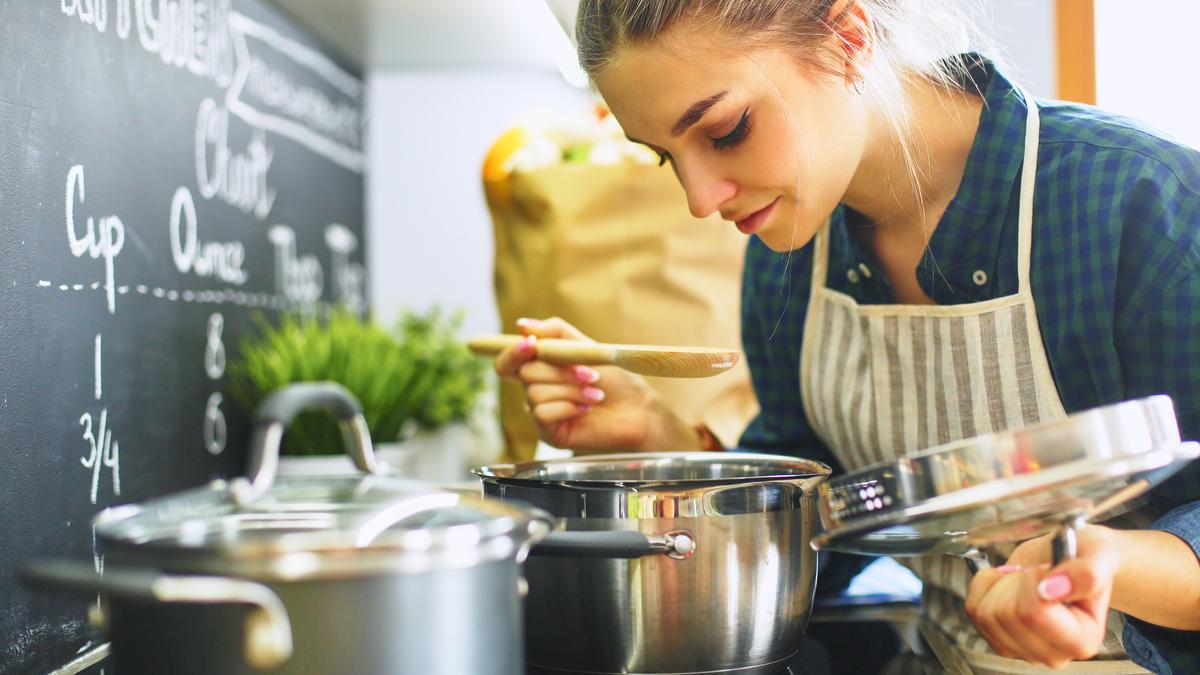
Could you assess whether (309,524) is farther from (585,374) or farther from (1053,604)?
(585,374)

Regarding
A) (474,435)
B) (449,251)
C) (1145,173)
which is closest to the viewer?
(1145,173)

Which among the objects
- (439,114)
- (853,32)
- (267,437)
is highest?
(439,114)

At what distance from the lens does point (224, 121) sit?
137 cm

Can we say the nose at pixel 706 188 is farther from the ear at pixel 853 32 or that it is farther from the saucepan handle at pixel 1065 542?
the saucepan handle at pixel 1065 542

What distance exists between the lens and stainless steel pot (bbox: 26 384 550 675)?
44 cm

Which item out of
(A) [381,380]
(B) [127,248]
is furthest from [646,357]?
(A) [381,380]

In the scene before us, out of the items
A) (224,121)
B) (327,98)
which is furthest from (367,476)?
(327,98)

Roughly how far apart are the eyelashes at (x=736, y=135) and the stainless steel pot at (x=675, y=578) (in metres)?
0.25

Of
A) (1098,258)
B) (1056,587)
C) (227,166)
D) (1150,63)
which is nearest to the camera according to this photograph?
(1056,587)

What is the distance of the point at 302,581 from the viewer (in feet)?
1.51

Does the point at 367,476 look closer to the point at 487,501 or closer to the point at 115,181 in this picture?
the point at 487,501

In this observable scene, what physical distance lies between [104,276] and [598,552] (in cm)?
64

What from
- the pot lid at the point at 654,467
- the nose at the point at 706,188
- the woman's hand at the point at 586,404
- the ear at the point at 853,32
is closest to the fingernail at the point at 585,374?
the woman's hand at the point at 586,404

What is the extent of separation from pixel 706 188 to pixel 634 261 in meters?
0.60
